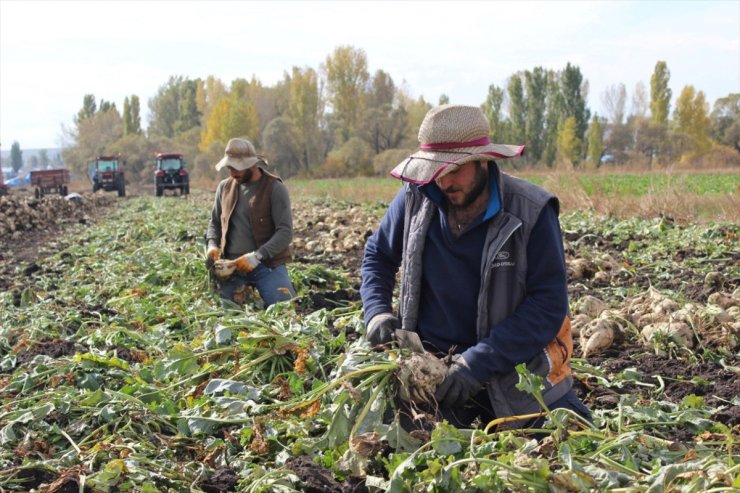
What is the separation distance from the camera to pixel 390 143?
204 feet

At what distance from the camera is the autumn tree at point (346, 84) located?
67.3m

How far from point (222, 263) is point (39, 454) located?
290 cm

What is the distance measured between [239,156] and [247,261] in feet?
2.77

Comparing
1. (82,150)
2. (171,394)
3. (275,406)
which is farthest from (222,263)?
(82,150)

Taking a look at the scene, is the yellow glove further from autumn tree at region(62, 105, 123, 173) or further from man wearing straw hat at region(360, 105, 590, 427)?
autumn tree at region(62, 105, 123, 173)

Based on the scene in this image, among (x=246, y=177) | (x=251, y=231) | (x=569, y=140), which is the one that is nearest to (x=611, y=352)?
(x=251, y=231)

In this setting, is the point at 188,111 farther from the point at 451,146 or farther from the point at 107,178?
the point at 451,146

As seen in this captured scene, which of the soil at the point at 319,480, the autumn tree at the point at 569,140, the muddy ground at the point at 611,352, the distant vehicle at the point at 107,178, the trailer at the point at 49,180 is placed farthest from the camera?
the autumn tree at the point at 569,140

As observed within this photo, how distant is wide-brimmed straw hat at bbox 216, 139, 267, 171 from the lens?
6.09m

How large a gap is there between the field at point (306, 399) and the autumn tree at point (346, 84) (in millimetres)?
60204

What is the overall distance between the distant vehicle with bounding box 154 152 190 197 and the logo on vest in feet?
105

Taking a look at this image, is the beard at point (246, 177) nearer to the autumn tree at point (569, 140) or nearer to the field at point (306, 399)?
the field at point (306, 399)

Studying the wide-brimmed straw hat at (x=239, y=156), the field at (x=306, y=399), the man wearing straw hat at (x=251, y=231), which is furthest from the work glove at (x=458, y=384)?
the wide-brimmed straw hat at (x=239, y=156)

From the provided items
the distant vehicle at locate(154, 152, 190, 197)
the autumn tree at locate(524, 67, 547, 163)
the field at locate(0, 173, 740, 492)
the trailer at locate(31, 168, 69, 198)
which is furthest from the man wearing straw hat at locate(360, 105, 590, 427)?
the autumn tree at locate(524, 67, 547, 163)
